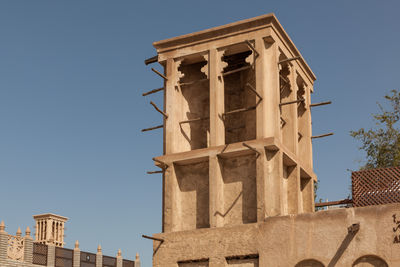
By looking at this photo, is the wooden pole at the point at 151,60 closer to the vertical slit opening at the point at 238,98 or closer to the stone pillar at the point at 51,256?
the vertical slit opening at the point at 238,98

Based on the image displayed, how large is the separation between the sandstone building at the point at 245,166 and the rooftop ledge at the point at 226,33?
3 centimetres

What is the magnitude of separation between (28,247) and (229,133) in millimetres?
20620

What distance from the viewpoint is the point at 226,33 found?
18.3 metres

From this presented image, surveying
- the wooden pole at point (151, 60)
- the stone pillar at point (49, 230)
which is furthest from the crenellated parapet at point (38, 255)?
the wooden pole at point (151, 60)

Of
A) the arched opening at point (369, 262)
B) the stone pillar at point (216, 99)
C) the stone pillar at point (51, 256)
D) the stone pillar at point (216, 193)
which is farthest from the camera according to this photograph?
the stone pillar at point (51, 256)

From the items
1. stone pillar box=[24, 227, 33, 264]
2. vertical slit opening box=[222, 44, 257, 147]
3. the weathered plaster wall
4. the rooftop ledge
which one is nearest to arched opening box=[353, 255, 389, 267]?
the weathered plaster wall

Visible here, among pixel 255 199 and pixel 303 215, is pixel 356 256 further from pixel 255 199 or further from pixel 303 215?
pixel 255 199

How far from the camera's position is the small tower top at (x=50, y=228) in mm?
43562

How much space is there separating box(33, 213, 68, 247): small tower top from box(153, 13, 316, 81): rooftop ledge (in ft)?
87.0

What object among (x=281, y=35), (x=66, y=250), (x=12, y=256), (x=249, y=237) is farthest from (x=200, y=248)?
(x=66, y=250)

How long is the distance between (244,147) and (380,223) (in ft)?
12.8

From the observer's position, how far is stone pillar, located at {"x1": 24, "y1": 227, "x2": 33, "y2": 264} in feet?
119

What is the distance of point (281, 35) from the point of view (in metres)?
18.4

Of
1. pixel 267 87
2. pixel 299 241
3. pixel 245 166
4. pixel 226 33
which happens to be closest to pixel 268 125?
pixel 267 87
